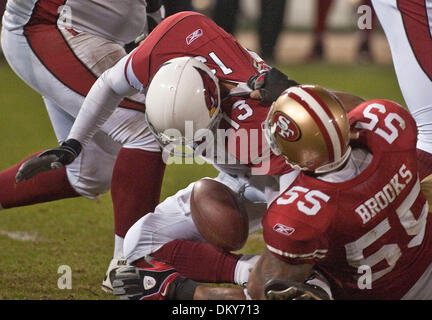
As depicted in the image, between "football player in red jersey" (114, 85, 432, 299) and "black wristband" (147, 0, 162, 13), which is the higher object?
"black wristband" (147, 0, 162, 13)

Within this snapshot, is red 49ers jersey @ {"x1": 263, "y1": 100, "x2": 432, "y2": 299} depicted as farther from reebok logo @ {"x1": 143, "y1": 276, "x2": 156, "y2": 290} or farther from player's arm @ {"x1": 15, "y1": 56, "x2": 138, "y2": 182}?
player's arm @ {"x1": 15, "y1": 56, "x2": 138, "y2": 182}

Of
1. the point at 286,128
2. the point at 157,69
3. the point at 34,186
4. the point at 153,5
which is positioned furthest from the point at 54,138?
the point at 286,128

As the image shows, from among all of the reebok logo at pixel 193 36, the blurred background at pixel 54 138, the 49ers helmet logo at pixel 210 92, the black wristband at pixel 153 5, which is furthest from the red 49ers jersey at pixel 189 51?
the blurred background at pixel 54 138

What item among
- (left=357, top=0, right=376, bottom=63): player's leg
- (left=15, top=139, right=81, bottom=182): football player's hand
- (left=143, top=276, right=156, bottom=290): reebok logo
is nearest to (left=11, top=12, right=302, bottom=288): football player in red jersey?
(left=15, top=139, right=81, bottom=182): football player's hand

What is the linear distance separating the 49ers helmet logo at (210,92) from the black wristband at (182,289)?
52cm

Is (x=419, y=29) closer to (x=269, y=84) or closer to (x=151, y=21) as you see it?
(x=269, y=84)

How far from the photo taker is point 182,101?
2387 mm

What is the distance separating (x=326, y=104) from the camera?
2197 mm

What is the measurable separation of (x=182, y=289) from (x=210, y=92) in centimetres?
60

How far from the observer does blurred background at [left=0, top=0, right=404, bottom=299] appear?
313cm

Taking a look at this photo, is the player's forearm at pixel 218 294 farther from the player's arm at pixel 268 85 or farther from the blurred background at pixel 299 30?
the blurred background at pixel 299 30

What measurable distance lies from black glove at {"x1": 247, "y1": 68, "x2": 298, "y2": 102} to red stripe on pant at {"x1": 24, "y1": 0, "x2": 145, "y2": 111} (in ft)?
1.86
